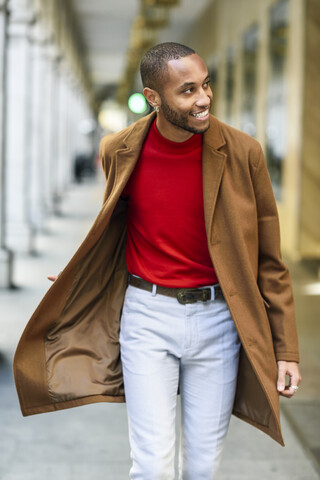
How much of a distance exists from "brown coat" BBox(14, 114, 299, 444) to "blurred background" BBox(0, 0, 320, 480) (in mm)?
1340

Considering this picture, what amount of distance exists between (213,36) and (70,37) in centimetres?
538

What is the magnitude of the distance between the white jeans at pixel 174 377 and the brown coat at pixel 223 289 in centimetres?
11

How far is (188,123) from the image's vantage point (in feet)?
8.25

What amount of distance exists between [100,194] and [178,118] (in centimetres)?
2667

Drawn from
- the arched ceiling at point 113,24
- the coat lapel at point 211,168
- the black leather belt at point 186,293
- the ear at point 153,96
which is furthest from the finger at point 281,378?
the arched ceiling at point 113,24

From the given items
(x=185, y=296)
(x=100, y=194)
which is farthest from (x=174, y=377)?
(x=100, y=194)

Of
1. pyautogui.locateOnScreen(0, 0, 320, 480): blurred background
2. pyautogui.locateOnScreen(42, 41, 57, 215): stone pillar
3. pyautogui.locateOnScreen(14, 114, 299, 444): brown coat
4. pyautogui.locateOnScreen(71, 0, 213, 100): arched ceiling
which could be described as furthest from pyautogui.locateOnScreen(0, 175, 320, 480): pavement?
pyautogui.locateOnScreen(71, 0, 213, 100): arched ceiling

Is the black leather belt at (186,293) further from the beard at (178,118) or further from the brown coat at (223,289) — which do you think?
the beard at (178,118)

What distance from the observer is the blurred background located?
14.4 feet

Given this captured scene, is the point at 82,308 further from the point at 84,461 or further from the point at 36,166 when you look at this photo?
the point at 36,166

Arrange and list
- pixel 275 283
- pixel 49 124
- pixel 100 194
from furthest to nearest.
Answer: pixel 100 194 → pixel 49 124 → pixel 275 283

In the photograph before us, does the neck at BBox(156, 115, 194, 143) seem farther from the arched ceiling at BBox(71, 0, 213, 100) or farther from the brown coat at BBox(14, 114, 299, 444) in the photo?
the arched ceiling at BBox(71, 0, 213, 100)

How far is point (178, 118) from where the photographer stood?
252 centimetres

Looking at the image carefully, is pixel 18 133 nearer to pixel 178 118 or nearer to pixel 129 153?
pixel 129 153
